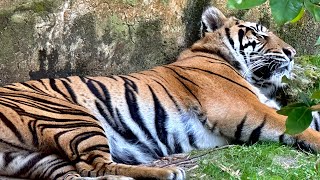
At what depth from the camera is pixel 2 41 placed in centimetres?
472

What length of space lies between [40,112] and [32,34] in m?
1.06

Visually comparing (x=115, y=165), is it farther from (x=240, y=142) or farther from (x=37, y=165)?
(x=240, y=142)

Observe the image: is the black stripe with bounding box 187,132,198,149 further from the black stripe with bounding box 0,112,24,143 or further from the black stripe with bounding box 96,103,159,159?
the black stripe with bounding box 0,112,24,143

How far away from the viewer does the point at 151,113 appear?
4688 millimetres

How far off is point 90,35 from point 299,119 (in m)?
3.48

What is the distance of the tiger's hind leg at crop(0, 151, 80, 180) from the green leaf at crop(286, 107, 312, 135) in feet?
6.96

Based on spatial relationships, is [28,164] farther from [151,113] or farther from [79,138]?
[151,113]

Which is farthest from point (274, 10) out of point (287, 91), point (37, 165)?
point (287, 91)

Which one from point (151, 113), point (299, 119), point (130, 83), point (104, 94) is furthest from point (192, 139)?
point (299, 119)

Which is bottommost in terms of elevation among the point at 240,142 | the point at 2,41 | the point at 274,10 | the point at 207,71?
the point at 240,142

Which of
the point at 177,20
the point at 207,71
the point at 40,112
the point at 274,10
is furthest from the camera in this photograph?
the point at 177,20

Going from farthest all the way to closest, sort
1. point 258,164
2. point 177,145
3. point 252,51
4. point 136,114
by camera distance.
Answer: point 252,51, point 177,145, point 136,114, point 258,164

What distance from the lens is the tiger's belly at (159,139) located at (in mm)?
4496

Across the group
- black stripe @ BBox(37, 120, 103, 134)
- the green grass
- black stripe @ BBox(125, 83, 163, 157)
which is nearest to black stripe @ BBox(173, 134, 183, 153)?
black stripe @ BBox(125, 83, 163, 157)
